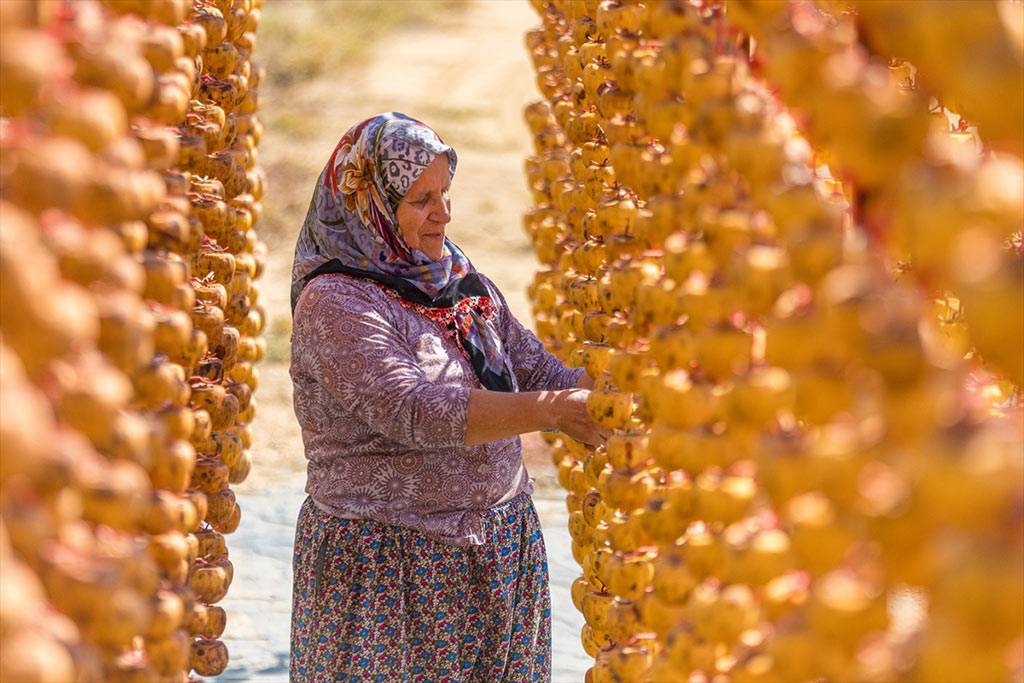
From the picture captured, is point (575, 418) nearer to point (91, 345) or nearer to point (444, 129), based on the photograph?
point (91, 345)

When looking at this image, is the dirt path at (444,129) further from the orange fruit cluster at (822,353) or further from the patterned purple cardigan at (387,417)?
the orange fruit cluster at (822,353)

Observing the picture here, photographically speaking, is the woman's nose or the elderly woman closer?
the elderly woman

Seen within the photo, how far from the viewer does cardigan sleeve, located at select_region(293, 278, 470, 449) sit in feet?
8.30

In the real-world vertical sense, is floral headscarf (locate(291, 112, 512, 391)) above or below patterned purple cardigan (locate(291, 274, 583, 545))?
above

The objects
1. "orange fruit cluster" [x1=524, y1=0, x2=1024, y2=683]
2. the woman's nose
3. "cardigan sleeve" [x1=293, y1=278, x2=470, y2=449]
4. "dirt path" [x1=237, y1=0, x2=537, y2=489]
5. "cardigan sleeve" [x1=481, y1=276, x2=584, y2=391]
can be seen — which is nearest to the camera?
"orange fruit cluster" [x1=524, y1=0, x2=1024, y2=683]

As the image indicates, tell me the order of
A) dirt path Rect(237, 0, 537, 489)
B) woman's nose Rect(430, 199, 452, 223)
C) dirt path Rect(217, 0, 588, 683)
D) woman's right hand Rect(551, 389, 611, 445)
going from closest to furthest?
woman's right hand Rect(551, 389, 611, 445)
woman's nose Rect(430, 199, 452, 223)
dirt path Rect(217, 0, 588, 683)
dirt path Rect(237, 0, 537, 489)

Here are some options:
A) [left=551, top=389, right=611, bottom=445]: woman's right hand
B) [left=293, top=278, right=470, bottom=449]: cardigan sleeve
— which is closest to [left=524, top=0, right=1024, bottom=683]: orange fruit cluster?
[left=551, top=389, right=611, bottom=445]: woman's right hand

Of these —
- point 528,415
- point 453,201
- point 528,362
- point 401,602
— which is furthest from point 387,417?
point 453,201

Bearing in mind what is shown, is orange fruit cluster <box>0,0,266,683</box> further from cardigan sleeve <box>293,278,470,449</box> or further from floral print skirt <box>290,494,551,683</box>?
floral print skirt <box>290,494,551,683</box>

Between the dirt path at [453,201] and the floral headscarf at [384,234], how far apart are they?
1.84 meters

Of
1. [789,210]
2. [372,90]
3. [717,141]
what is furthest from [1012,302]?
[372,90]

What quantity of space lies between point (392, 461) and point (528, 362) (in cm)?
49

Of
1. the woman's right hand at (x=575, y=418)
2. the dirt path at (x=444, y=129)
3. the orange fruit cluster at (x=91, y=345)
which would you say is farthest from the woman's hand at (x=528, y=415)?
the dirt path at (x=444, y=129)

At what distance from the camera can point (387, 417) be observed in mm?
2559
